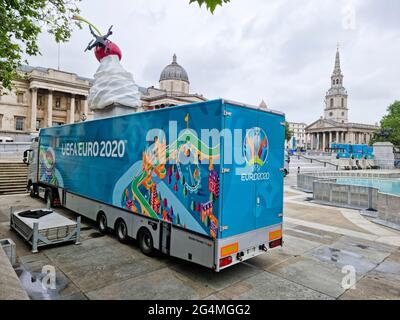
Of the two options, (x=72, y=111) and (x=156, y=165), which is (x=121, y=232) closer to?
(x=156, y=165)

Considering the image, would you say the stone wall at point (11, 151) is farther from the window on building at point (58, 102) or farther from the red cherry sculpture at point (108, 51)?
the window on building at point (58, 102)

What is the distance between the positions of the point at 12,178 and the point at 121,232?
57.8 feet

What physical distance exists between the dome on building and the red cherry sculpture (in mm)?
78051

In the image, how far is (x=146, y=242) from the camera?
7.59 m

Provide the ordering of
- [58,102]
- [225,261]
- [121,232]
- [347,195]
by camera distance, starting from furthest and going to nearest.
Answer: [58,102], [347,195], [121,232], [225,261]

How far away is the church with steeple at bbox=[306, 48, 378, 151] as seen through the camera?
11819 cm

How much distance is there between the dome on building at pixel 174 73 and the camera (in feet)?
288

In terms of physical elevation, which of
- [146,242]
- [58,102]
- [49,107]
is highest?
[58,102]

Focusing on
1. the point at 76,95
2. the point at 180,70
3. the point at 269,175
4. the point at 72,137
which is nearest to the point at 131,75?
the point at 72,137

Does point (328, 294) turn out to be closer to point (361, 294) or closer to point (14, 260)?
point (361, 294)

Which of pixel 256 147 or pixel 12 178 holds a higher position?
pixel 256 147

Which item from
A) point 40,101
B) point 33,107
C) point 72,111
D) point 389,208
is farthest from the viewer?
point 72,111

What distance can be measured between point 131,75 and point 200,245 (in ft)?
31.4

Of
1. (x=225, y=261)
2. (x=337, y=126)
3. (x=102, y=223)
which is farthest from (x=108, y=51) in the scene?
(x=337, y=126)
